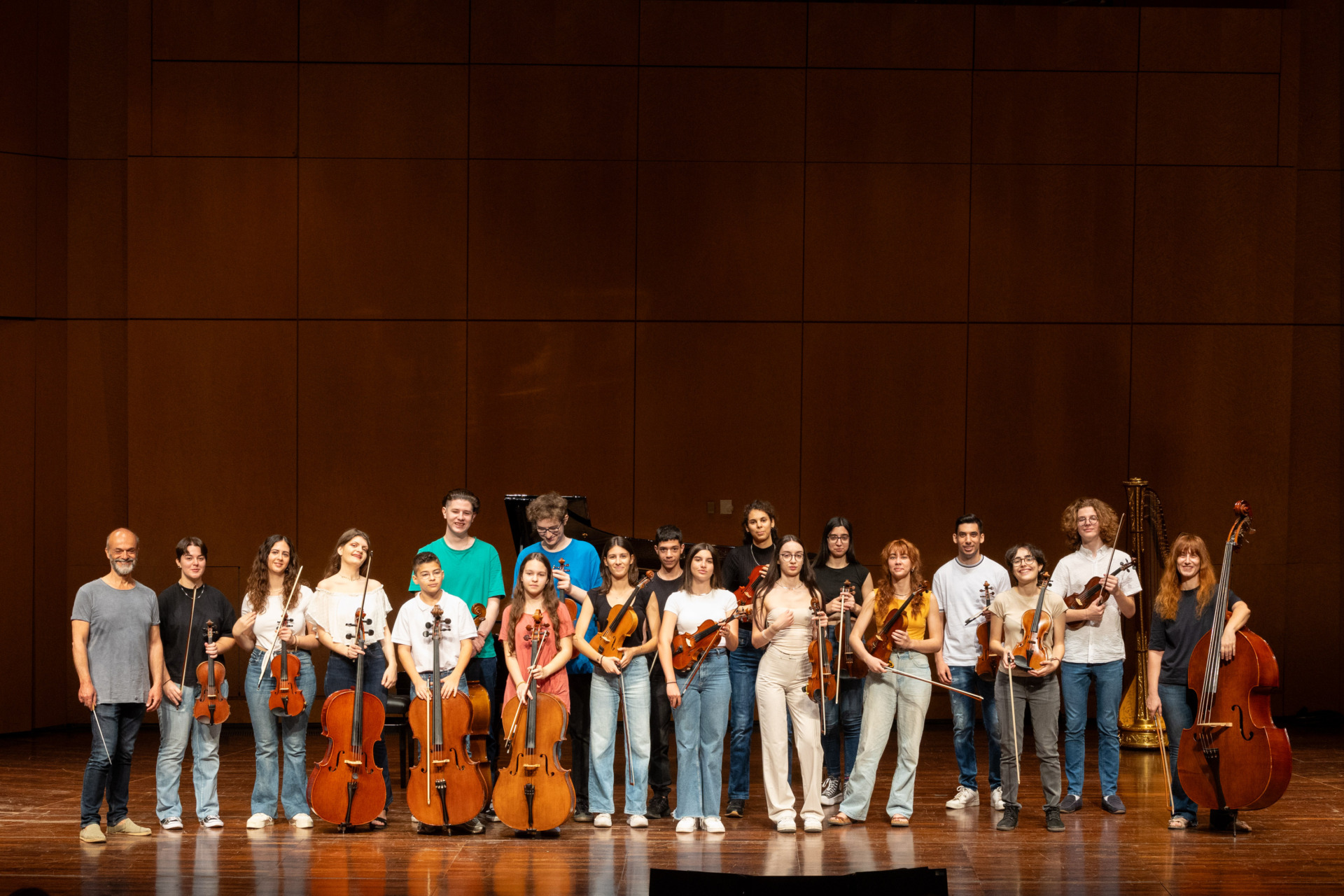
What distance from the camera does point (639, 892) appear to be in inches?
181

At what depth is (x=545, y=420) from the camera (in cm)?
862

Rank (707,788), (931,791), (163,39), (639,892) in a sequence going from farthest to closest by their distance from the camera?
(163,39) < (931,791) < (707,788) < (639,892)

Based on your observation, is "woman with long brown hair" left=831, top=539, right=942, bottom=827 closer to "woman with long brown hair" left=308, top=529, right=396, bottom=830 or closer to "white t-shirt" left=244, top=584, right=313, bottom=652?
"woman with long brown hair" left=308, top=529, right=396, bottom=830

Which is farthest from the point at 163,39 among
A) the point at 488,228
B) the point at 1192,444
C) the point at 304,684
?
the point at 1192,444

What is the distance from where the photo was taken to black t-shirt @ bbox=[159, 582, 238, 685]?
5586 millimetres

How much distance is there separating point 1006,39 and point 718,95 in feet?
6.49

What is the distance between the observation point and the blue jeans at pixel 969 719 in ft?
19.3

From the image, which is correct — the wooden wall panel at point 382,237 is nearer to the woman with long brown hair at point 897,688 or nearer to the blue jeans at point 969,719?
the woman with long brown hair at point 897,688

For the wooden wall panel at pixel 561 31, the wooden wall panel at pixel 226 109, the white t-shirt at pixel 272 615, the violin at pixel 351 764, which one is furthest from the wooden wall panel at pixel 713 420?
the violin at pixel 351 764

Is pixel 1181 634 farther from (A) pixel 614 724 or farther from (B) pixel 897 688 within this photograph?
(A) pixel 614 724

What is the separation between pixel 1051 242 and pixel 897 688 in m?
4.15

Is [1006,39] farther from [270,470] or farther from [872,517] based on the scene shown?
[270,470]

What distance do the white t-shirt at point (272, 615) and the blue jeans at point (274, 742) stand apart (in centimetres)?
6

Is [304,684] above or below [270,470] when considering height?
below
